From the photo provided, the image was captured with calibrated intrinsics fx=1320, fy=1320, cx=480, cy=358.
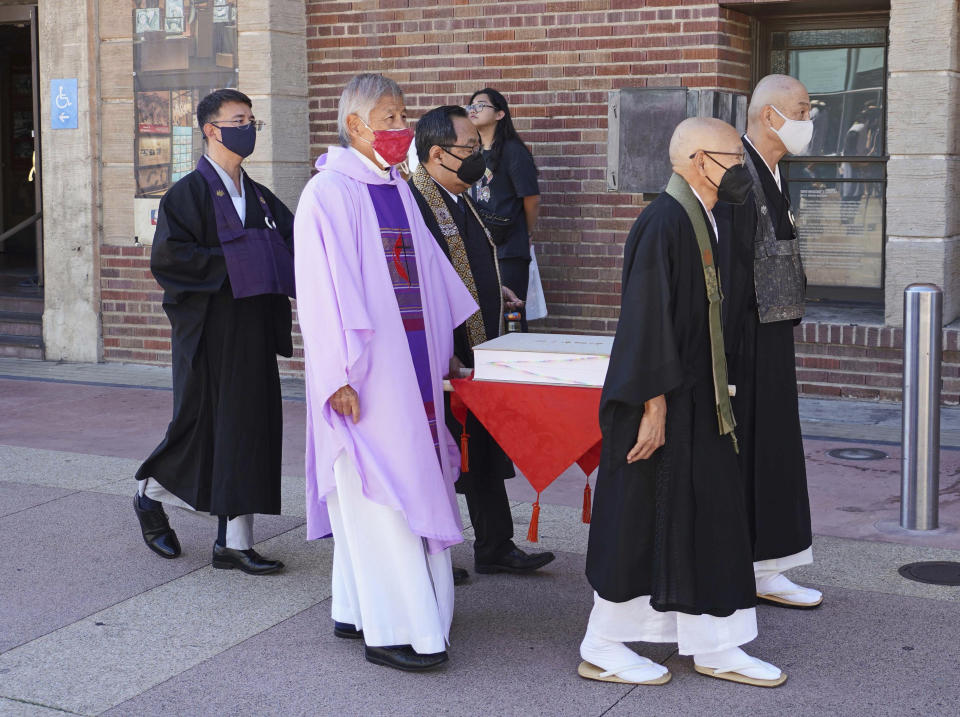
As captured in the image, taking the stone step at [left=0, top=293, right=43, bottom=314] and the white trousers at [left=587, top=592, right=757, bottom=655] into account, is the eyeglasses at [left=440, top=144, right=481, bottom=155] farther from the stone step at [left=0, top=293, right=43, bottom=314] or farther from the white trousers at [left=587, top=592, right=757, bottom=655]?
the stone step at [left=0, top=293, right=43, bottom=314]

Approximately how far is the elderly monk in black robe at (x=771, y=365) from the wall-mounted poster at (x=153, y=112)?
21.6ft

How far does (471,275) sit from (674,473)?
149 centimetres

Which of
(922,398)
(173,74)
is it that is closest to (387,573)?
(922,398)

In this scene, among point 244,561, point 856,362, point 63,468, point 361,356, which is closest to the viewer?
point 361,356

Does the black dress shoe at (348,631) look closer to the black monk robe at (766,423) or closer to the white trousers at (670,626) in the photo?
the white trousers at (670,626)

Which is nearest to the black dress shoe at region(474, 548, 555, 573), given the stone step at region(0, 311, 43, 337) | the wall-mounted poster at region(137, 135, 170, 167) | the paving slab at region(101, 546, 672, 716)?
the paving slab at region(101, 546, 672, 716)

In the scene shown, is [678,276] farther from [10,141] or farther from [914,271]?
[10,141]

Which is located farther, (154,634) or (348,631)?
(154,634)

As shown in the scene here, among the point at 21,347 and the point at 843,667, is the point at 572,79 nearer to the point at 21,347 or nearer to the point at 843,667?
the point at 21,347

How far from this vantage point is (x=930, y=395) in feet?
19.4

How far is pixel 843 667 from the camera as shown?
4.43 meters

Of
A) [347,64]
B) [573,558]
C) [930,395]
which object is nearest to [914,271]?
[930,395]

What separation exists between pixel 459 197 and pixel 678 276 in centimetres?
144

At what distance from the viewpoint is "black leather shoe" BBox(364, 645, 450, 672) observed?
4453 millimetres
